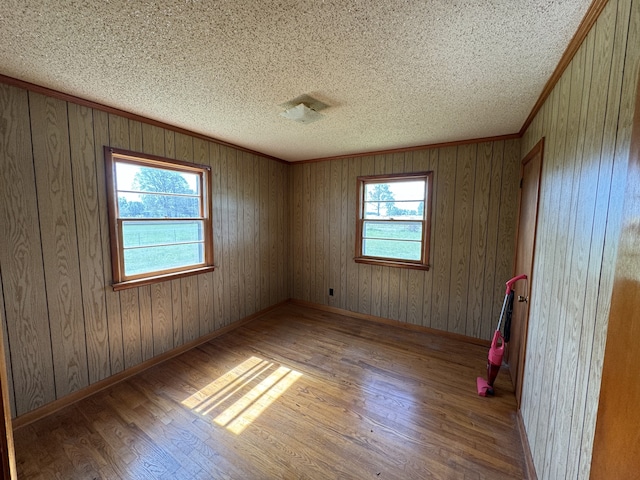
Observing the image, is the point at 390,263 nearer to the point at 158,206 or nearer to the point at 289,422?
the point at 289,422

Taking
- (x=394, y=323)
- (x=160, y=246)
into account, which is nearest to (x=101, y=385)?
(x=160, y=246)

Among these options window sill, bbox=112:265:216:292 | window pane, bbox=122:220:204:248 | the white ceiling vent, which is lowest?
window sill, bbox=112:265:216:292

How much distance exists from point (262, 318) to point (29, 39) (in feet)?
11.2

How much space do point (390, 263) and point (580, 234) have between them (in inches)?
95.1

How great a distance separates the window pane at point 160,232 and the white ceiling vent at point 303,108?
1.70 metres

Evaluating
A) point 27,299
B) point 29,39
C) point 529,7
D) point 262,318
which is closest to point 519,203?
point 529,7

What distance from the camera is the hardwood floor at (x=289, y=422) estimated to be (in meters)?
1.57

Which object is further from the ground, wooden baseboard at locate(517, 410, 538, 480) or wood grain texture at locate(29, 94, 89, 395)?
wood grain texture at locate(29, 94, 89, 395)

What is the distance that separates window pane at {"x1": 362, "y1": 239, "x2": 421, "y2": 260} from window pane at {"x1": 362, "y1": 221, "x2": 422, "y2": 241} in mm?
70

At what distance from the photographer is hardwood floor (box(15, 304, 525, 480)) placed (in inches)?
62.0

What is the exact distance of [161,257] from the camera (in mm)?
2727

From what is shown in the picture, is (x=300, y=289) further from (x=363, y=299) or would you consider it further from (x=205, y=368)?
(x=205, y=368)

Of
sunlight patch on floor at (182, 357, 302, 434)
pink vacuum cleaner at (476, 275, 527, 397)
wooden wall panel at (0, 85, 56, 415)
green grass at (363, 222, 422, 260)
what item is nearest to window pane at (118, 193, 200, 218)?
wooden wall panel at (0, 85, 56, 415)

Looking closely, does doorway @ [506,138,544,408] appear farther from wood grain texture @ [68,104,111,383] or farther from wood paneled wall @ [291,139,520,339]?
wood grain texture @ [68,104,111,383]
